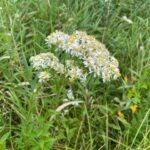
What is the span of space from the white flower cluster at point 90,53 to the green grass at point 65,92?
5.6 inches

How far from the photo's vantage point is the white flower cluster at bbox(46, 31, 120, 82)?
1954 millimetres

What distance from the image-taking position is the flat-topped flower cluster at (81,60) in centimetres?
194

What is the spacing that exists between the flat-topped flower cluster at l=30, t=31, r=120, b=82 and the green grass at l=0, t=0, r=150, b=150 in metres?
0.09

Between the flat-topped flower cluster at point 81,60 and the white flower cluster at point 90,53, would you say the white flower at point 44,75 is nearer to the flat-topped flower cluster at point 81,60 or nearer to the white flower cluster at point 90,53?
the flat-topped flower cluster at point 81,60

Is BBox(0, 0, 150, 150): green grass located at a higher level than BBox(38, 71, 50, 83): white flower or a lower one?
lower

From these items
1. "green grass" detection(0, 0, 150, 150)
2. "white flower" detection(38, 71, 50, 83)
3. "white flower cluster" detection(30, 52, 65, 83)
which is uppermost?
"white flower cluster" detection(30, 52, 65, 83)

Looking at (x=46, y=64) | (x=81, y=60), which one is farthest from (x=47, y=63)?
(x=81, y=60)

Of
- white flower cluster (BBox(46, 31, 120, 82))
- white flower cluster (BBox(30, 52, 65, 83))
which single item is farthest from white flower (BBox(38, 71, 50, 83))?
white flower cluster (BBox(46, 31, 120, 82))

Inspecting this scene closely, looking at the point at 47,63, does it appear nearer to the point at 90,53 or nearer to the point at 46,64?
the point at 46,64

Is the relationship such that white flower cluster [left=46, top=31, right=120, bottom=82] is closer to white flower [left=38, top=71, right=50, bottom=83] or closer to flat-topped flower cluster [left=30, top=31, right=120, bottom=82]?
flat-topped flower cluster [left=30, top=31, right=120, bottom=82]

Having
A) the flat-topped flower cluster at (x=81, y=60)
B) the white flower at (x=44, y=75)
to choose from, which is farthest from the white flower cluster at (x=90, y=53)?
the white flower at (x=44, y=75)

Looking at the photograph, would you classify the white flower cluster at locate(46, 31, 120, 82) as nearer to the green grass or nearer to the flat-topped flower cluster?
the flat-topped flower cluster

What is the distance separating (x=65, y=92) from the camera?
2084mm

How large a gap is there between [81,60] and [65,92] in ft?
0.62
